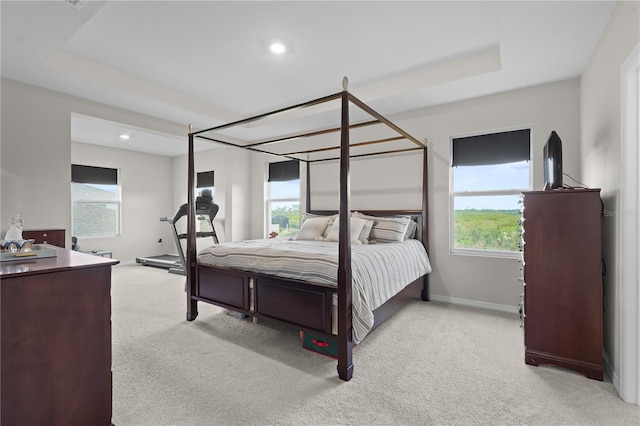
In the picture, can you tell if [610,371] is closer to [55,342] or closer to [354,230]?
[354,230]

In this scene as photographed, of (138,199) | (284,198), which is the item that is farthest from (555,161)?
(138,199)

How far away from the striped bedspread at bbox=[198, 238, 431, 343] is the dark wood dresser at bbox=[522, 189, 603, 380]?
3.54 feet

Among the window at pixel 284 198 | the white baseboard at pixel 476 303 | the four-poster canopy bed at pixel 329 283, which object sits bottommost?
the white baseboard at pixel 476 303

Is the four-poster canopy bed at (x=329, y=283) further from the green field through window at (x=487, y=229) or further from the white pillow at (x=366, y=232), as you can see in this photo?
the green field through window at (x=487, y=229)

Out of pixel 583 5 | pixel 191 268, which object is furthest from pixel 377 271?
pixel 583 5

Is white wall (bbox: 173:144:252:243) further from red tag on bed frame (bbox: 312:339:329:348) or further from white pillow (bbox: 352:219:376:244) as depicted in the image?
red tag on bed frame (bbox: 312:339:329:348)

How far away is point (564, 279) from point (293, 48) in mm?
2920

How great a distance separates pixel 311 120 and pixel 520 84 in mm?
2645

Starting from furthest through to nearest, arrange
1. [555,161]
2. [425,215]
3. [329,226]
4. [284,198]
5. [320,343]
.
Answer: [284,198]
[329,226]
[425,215]
[320,343]
[555,161]

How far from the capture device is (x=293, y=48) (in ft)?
9.45

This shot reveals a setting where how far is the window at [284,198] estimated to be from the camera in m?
5.49

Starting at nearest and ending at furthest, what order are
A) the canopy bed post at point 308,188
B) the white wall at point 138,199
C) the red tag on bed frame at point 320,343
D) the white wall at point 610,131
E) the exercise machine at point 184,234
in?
1. the white wall at point 610,131
2. the red tag on bed frame at point 320,343
3. the exercise machine at point 184,234
4. the canopy bed post at point 308,188
5. the white wall at point 138,199

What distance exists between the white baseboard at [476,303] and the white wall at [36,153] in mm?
4572

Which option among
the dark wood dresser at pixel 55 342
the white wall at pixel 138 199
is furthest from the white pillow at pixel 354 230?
the white wall at pixel 138 199
